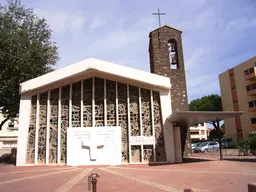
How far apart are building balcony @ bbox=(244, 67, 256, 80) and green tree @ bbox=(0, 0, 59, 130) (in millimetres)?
26350

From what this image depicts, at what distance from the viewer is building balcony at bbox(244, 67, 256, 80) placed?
32.8m

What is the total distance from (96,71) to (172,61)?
6.69 metres

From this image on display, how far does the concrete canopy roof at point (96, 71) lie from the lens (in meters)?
14.2

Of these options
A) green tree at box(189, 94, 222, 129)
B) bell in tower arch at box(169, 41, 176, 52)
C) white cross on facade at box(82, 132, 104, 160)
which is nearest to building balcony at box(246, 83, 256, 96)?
green tree at box(189, 94, 222, 129)

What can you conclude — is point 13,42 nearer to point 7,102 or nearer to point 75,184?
point 7,102

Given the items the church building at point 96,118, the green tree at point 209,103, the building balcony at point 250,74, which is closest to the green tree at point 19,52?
the church building at point 96,118

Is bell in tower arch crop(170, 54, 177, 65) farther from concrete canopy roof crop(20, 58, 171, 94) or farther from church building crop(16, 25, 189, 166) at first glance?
concrete canopy roof crop(20, 58, 171, 94)

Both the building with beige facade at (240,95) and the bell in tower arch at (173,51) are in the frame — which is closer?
the bell in tower arch at (173,51)

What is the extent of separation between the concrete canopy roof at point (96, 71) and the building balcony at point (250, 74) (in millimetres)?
23430

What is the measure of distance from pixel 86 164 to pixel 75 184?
230 inches

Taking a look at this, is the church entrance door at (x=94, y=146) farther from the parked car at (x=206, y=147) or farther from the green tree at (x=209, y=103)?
the green tree at (x=209, y=103)

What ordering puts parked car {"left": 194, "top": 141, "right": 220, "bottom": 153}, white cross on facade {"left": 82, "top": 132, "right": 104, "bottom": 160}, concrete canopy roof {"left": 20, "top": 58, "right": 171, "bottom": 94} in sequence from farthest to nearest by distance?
parked car {"left": 194, "top": 141, "right": 220, "bottom": 153} → concrete canopy roof {"left": 20, "top": 58, "right": 171, "bottom": 94} → white cross on facade {"left": 82, "top": 132, "right": 104, "bottom": 160}

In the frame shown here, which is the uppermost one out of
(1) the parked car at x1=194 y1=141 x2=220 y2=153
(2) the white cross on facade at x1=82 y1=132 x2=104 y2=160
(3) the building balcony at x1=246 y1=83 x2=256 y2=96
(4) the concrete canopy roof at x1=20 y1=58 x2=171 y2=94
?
(3) the building balcony at x1=246 y1=83 x2=256 y2=96

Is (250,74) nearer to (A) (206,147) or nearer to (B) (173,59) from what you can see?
(A) (206,147)
